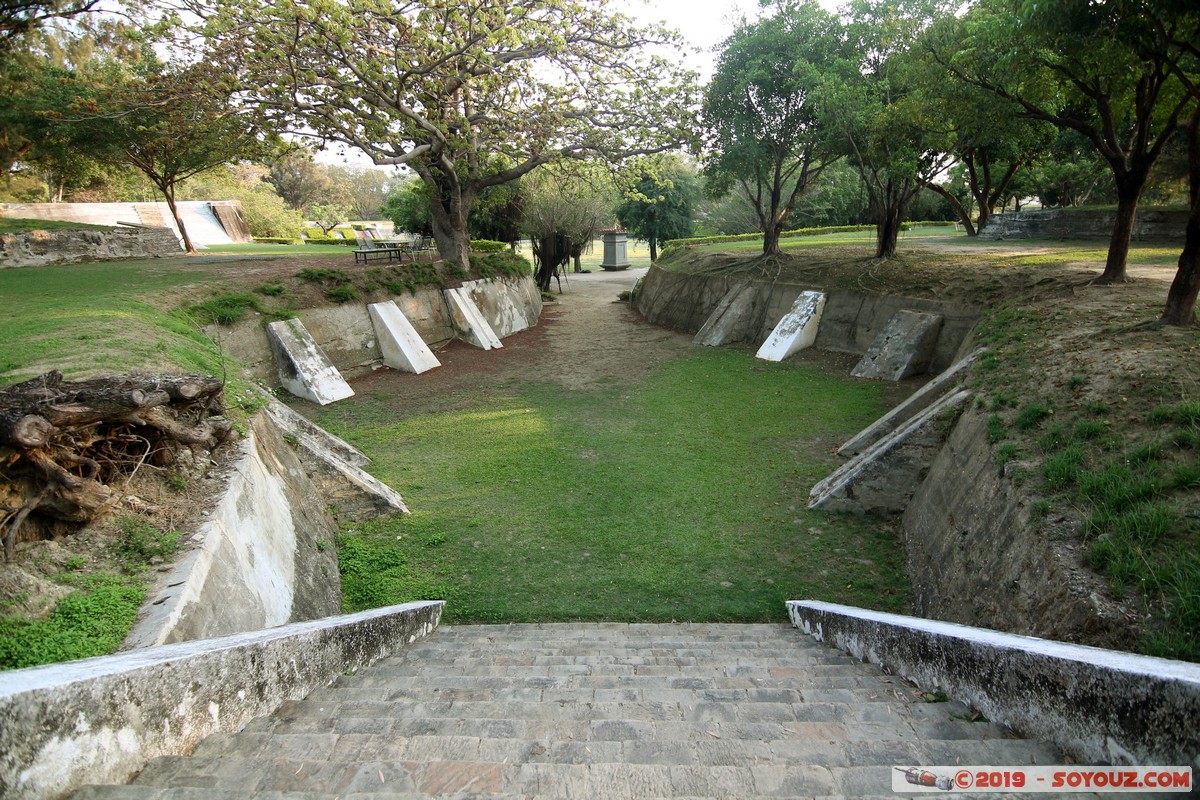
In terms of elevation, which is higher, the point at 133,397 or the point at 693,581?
the point at 133,397

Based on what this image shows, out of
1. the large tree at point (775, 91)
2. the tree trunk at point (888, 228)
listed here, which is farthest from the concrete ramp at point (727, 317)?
the tree trunk at point (888, 228)

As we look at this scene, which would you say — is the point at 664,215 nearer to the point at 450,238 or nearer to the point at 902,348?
the point at 450,238

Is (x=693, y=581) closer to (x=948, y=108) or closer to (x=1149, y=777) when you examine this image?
(x=1149, y=777)

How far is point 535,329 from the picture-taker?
2088cm

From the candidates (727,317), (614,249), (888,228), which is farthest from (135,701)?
(614,249)

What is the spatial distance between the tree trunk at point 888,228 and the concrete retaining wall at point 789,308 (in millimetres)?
2127

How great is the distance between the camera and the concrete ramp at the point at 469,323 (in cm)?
1734

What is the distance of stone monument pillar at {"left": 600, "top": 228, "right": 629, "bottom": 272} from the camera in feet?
127

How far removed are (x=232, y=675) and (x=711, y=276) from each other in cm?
1832

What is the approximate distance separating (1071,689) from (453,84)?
54.6 ft

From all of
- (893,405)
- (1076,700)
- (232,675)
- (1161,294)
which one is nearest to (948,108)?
(1161,294)

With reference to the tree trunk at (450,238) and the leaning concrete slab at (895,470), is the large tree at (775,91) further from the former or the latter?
the leaning concrete slab at (895,470)

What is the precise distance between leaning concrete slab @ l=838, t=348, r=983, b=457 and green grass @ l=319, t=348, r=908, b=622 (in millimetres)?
507

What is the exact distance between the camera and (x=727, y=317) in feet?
56.7
